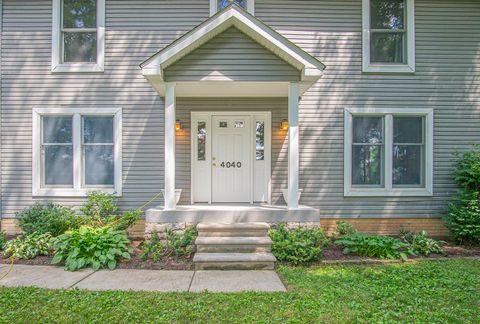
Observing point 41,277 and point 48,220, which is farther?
point 48,220

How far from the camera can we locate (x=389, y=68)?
6.56 m

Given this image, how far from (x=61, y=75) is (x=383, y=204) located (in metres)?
7.47

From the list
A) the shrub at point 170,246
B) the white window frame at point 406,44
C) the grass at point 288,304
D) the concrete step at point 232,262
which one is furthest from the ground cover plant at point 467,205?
the shrub at point 170,246

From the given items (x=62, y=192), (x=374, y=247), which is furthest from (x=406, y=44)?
(x=62, y=192)

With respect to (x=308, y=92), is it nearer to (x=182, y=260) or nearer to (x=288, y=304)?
(x=182, y=260)

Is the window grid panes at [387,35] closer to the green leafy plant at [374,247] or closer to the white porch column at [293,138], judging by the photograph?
the white porch column at [293,138]

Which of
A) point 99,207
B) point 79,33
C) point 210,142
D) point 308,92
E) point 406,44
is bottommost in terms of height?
point 99,207

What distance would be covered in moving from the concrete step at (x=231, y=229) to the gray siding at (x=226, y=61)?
98.9 inches

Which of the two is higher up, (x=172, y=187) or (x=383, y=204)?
(x=172, y=187)

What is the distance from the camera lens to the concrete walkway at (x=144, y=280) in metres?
3.79

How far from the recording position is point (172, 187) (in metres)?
5.36

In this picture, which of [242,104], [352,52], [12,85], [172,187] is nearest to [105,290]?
[172,187]

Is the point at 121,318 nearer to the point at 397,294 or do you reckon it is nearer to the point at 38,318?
the point at 38,318

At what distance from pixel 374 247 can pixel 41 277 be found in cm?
508
